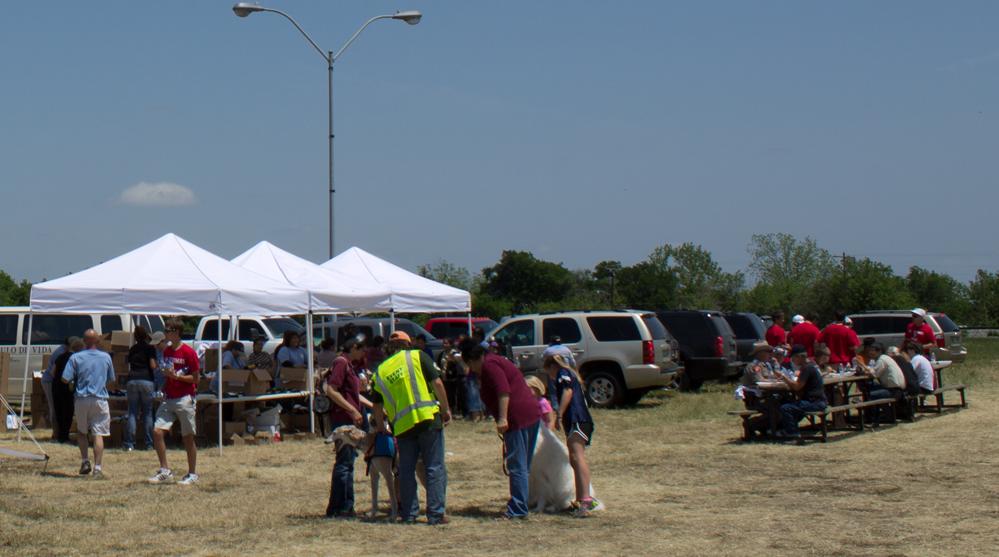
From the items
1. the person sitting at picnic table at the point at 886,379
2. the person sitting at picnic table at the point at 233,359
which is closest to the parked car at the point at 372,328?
the person sitting at picnic table at the point at 233,359

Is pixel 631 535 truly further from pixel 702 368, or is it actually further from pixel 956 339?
pixel 956 339

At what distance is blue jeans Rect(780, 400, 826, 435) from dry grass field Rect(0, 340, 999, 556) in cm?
60

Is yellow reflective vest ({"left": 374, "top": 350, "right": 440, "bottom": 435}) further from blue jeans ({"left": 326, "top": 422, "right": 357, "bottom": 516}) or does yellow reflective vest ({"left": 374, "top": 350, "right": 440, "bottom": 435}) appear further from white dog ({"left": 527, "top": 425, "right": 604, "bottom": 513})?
white dog ({"left": 527, "top": 425, "right": 604, "bottom": 513})

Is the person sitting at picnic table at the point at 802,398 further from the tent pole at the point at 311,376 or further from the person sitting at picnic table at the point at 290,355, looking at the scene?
the person sitting at picnic table at the point at 290,355

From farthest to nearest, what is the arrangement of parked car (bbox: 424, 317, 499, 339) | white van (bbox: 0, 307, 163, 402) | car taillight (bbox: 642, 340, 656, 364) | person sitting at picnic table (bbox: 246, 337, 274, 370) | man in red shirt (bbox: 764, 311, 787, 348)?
parked car (bbox: 424, 317, 499, 339) → man in red shirt (bbox: 764, 311, 787, 348) → car taillight (bbox: 642, 340, 656, 364) → white van (bbox: 0, 307, 163, 402) → person sitting at picnic table (bbox: 246, 337, 274, 370)

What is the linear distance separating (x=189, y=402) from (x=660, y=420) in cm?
855

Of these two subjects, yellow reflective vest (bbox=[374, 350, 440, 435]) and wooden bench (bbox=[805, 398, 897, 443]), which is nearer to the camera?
yellow reflective vest (bbox=[374, 350, 440, 435])

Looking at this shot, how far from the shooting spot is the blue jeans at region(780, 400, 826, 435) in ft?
49.5

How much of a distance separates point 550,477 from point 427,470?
1.20 metres

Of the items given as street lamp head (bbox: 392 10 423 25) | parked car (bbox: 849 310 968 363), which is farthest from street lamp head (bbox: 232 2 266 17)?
parked car (bbox: 849 310 968 363)

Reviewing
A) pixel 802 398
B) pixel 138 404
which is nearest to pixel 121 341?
pixel 138 404

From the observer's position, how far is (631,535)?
890 cm

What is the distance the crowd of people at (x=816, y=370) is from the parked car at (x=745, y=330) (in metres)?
4.11

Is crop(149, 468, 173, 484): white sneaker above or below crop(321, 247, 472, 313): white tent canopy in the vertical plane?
below
